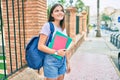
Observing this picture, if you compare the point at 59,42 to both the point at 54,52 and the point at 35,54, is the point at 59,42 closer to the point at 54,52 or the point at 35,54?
the point at 54,52

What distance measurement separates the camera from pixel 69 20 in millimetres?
9438

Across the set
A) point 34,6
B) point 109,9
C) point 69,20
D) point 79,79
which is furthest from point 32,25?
point 109,9

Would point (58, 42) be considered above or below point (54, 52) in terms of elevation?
above

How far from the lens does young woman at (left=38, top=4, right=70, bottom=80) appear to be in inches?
99.2

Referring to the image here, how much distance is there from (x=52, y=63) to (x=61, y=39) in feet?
1.05

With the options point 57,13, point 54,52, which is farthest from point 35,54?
point 57,13

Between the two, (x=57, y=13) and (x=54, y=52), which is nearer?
(x=54, y=52)

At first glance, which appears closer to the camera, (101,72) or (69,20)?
(101,72)

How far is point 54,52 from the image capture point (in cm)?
254

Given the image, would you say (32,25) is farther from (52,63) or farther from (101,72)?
(101,72)

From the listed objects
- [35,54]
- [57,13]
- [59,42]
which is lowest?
[35,54]

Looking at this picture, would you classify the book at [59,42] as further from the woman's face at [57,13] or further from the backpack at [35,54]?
the woman's face at [57,13]

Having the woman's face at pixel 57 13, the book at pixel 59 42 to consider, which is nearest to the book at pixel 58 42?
the book at pixel 59 42

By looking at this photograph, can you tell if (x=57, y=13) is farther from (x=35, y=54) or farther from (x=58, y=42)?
(x=35, y=54)
